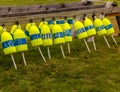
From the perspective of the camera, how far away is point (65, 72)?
8.50 m

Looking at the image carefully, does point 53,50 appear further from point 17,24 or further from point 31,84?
point 31,84

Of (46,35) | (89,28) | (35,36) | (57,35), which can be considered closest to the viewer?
(35,36)

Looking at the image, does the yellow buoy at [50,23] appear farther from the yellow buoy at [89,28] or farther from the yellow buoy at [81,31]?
the yellow buoy at [89,28]

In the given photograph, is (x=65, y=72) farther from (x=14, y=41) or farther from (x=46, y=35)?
(x=14, y=41)

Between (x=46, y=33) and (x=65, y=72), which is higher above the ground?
(x=46, y=33)

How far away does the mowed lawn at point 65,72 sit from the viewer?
296 inches

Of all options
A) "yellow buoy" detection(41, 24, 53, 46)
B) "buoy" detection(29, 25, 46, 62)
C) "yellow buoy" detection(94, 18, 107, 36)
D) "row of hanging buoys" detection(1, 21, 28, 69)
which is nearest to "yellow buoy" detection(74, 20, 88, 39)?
"yellow buoy" detection(94, 18, 107, 36)

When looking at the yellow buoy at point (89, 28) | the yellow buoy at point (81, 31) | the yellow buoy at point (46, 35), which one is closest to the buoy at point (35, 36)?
the yellow buoy at point (46, 35)

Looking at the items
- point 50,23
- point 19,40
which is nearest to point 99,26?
point 50,23

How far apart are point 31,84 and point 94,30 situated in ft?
9.40

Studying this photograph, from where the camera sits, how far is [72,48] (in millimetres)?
10945

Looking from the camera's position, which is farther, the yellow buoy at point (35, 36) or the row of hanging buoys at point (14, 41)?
the yellow buoy at point (35, 36)

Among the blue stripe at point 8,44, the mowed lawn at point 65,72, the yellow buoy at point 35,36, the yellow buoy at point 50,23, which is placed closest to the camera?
the mowed lawn at point 65,72

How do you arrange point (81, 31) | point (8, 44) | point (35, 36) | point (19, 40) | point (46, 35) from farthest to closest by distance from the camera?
point (81, 31) → point (46, 35) → point (35, 36) → point (19, 40) → point (8, 44)
